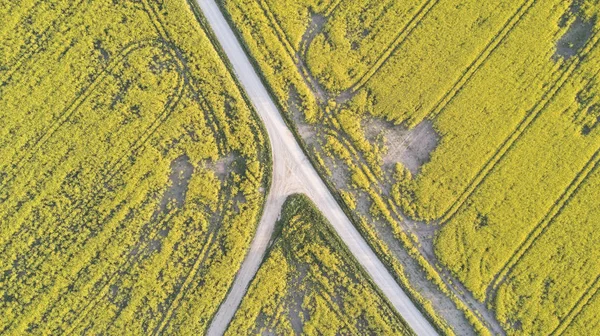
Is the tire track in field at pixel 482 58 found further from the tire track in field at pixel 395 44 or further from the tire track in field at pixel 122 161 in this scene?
the tire track in field at pixel 122 161

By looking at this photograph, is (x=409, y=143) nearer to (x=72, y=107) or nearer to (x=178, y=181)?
(x=178, y=181)

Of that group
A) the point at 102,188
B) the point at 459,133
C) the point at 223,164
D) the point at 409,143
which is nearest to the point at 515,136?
the point at 459,133

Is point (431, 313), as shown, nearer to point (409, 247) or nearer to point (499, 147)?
point (409, 247)

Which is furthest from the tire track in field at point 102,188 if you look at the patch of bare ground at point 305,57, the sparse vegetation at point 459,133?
the patch of bare ground at point 305,57

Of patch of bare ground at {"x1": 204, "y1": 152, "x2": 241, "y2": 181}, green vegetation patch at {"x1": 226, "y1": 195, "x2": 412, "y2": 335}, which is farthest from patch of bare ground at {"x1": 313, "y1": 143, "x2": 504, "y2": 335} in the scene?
patch of bare ground at {"x1": 204, "y1": 152, "x2": 241, "y2": 181}

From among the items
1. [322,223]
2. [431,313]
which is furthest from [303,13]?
[431,313]

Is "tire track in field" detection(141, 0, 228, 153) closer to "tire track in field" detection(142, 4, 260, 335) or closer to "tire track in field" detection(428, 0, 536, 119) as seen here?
"tire track in field" detection(142, 4, 260, 335)
